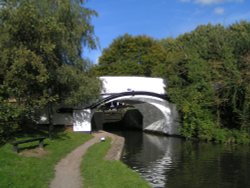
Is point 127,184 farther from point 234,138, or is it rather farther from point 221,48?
point 221,48

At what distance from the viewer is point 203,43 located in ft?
103

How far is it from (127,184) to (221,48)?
67.6 feet

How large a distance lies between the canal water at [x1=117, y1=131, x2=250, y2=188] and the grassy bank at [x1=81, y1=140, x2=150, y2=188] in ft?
4.84

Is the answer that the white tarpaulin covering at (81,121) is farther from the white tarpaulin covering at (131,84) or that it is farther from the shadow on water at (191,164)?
the shadow on water at (191,164)

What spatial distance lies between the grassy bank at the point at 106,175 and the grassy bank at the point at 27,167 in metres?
1.12

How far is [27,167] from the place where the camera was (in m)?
12.8

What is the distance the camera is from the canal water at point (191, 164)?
14.8 meters

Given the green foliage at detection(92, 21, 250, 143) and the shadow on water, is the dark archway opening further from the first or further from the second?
the shadow on water

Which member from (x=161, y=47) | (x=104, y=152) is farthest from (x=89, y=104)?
(x=161, y=47)

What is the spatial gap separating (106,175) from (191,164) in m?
7.48

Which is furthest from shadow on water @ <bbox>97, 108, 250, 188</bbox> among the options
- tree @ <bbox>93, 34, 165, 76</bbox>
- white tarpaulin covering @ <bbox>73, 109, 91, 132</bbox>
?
tree @ <bbox>93, 34, 165, 76</bbox>

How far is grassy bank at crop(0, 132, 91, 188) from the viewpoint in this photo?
34.3 feet

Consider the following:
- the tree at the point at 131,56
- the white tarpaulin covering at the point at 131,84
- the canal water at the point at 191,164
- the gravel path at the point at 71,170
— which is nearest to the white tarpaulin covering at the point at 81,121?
the white tarpaulin covering at the point at 131,84

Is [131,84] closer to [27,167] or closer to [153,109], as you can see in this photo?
[153,109]
